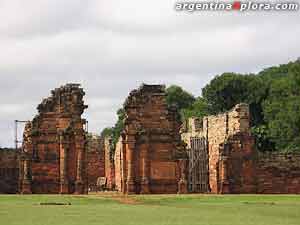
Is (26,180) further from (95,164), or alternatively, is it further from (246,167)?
(95,164)

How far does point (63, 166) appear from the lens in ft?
141

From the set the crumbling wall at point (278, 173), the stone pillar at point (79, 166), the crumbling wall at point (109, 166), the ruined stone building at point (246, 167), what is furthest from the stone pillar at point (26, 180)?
the crumbling wall at point (278, 173)

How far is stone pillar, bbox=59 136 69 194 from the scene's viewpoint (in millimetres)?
42688

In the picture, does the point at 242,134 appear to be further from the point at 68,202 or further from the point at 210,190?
the point at 68,202

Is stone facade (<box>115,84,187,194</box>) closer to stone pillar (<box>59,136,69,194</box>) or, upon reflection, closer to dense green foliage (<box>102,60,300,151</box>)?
stone pillar (<box>59,136,69,194</box>)

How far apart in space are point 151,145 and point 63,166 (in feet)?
14.9

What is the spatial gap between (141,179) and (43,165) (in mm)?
4933

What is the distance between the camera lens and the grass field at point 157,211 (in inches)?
899

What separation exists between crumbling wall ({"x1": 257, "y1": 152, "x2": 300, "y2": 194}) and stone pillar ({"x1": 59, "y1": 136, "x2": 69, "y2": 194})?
31.4 feet

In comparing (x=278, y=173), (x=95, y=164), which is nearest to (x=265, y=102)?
(x=95, y=164)

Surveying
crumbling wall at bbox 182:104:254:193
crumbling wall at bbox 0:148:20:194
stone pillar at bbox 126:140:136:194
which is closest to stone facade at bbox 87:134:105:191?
crumbling wall at bbox 0:148:20:194

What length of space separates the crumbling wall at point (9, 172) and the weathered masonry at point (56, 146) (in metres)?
0.99

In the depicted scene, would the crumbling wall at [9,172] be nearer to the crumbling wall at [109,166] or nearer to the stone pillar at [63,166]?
the stone pillar at [63,166]

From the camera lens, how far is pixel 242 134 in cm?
4359
